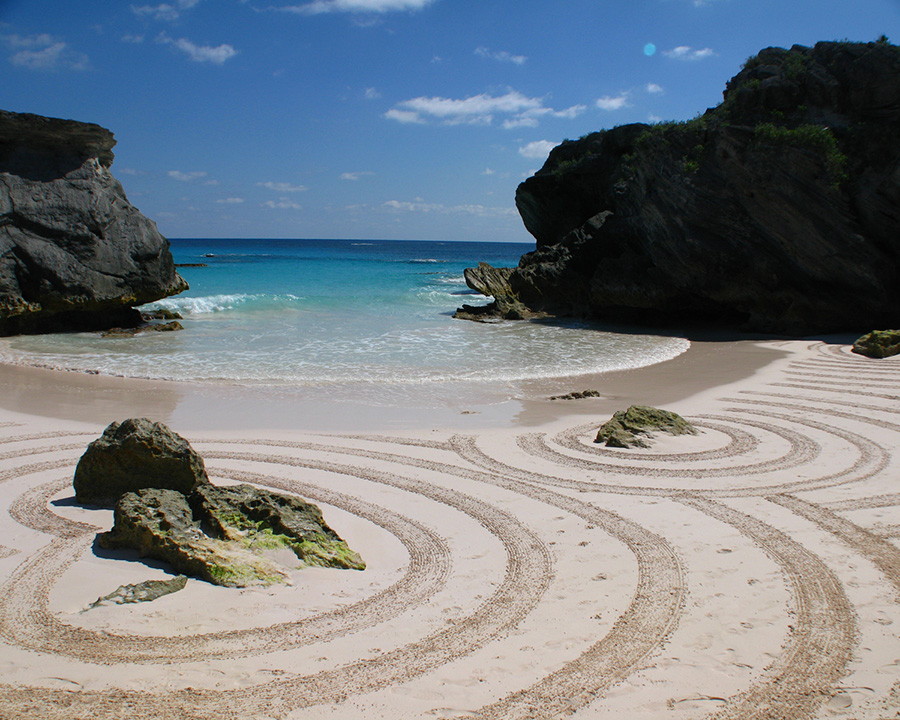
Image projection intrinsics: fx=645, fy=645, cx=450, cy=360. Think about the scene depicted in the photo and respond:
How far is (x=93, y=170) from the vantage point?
21594mm

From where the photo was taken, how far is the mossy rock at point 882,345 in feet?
51.0

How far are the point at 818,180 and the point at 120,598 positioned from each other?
20.3m

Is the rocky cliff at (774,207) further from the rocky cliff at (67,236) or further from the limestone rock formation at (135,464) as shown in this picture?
the limestone rock formation at (135,464)

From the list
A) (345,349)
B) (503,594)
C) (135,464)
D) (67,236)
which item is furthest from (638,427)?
(67,236)

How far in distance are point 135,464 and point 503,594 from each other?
3.56 meters

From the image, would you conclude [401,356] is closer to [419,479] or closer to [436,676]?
[419,479]

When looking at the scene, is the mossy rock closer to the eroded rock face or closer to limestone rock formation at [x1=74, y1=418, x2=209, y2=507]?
the eroded rock face

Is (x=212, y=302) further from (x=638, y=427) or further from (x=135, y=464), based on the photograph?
(x=135, y=464)

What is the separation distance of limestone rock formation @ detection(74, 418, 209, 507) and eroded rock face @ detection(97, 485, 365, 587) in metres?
0.29

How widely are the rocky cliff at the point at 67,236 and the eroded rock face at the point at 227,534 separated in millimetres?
17504

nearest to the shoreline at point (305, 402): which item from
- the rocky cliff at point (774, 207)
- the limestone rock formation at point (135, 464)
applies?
the limestone rock formation at point (135, 464)

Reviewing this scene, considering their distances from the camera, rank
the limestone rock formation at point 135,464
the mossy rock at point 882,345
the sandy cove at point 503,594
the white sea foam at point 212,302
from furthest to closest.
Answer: the white sea foam at point 212,302 → the mossy rock at point 882,345 → the limestone rock formation at point 135,464 → the sandy cove at point 503,594

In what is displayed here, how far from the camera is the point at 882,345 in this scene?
1562 centimetres

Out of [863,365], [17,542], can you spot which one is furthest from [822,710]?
[863,365]
